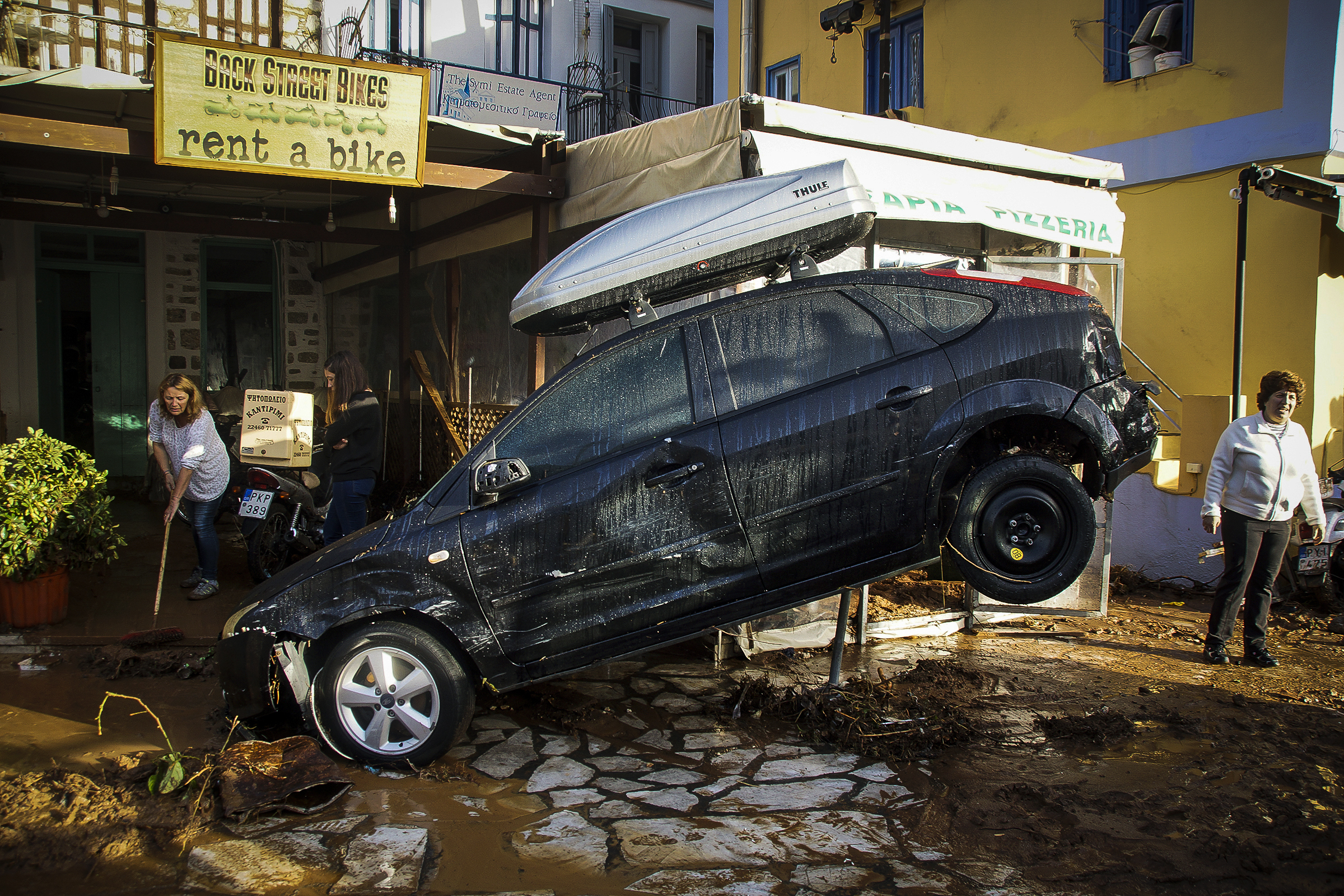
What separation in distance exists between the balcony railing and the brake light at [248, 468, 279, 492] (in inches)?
343

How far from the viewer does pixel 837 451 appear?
12.7 feet

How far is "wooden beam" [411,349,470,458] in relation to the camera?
8.99m

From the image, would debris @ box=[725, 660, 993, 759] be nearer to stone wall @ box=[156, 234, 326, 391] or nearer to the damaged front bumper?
the damaged front bumper

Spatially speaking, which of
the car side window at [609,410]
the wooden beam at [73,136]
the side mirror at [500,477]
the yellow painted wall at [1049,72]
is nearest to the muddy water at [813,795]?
the side mirror at [500,477]

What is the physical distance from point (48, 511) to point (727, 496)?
4.56 metres

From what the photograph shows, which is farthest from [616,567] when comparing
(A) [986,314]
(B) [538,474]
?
(A) [986,314]

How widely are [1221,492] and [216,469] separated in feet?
22.6

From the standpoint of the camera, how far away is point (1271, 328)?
830cm

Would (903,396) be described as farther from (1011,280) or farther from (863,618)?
(863,618)

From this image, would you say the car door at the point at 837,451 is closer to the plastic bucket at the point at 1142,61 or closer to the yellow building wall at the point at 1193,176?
the yellow building wall at the point at 1193,176

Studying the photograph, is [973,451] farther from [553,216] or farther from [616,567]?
[553,216]

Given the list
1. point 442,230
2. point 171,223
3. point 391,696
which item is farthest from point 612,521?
point 171,223

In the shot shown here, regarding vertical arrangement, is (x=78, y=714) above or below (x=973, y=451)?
below

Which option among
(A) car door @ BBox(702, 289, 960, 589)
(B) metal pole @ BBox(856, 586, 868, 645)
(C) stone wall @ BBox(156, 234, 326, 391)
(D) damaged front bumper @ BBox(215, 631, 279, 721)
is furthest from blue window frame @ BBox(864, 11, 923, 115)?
(D) damaged front bumper @ BBox(215, 631, 279, 721)
